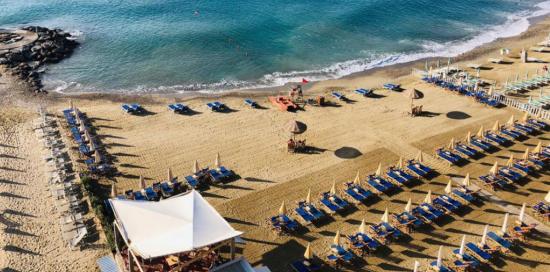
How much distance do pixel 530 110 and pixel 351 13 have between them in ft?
106

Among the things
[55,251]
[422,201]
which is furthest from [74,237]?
[422,201]

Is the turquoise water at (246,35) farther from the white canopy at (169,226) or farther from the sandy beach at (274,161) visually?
the white canopy at (169,226)

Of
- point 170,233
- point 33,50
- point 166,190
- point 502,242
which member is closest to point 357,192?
point 502,242

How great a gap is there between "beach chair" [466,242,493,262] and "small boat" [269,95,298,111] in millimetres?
17815

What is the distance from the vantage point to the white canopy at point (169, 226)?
1627 cm

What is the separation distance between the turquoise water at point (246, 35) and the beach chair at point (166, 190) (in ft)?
60.3

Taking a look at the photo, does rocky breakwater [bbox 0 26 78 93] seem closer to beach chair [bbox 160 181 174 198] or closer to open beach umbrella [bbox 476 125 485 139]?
beach chair [bbox 160 181 174 198]

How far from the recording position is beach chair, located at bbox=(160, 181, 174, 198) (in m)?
24.6

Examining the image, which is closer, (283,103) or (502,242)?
(502,242)

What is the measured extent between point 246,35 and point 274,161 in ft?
97.8

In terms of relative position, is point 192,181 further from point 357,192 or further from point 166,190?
point 357,192

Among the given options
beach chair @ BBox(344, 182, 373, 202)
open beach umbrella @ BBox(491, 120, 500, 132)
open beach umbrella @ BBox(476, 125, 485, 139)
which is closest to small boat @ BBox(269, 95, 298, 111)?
beach chair @ BBox(344, 182, 373, 202)

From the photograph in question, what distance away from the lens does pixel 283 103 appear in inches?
1411

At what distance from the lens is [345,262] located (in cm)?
2016
